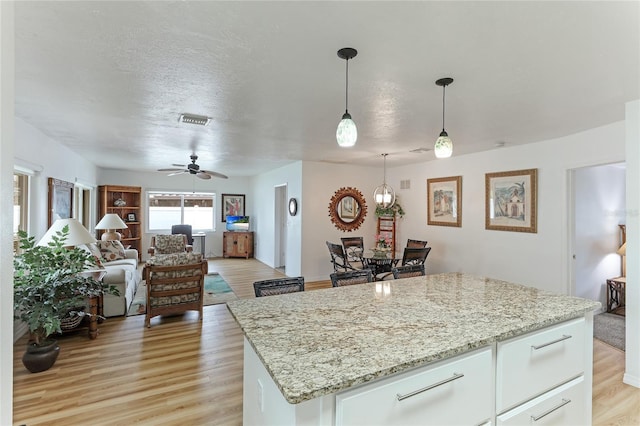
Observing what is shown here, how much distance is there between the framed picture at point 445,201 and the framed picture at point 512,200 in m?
0.52

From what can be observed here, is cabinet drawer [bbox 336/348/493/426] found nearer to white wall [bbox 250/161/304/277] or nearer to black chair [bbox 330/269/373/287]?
black chair [bbox 330/269/373/287]

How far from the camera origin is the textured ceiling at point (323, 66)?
1.50 metres


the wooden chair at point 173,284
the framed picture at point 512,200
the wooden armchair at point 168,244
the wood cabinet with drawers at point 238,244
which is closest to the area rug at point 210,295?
the wooden chair at point 173,284

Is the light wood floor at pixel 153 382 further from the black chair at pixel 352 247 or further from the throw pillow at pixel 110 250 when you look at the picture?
the black chair at pixel 352 247

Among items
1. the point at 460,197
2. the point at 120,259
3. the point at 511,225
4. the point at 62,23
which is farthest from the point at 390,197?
the point at 120,259

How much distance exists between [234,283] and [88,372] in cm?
329

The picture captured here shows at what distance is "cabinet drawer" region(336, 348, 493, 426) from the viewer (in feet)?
3.32

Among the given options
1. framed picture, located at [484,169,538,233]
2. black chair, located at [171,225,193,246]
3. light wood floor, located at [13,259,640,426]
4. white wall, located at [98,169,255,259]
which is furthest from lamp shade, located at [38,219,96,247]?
framed picture, located at [484,169,538,233]

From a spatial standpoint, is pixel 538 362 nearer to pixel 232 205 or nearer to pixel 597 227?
pixel 597 227

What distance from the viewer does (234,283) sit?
232 inches

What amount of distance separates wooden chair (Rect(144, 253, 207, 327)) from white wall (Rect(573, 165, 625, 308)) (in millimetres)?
4839

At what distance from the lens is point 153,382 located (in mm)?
2490

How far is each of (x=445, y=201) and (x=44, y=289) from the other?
5.48 meters

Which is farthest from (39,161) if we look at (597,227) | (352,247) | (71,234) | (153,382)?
(597,227)
